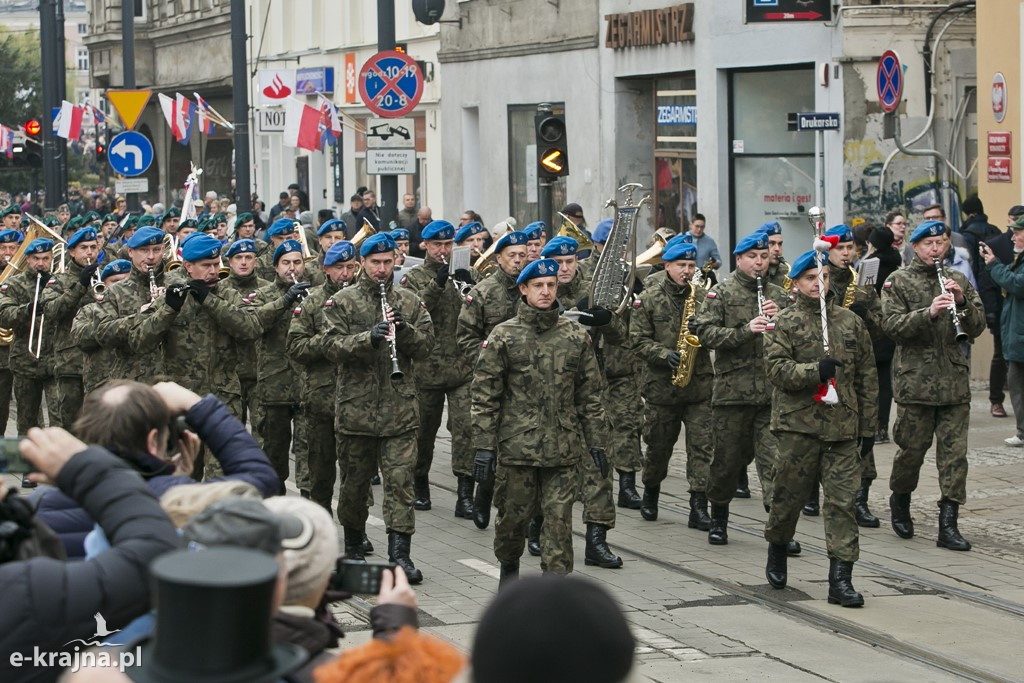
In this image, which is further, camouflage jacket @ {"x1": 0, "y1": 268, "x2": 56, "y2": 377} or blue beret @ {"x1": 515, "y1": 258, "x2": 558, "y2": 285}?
camouflage jacket @ {"x1": 0, "y1": 268, "x2": 56, "y2": 377}

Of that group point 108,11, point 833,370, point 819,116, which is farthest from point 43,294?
point 108,11

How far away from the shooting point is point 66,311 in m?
14.0

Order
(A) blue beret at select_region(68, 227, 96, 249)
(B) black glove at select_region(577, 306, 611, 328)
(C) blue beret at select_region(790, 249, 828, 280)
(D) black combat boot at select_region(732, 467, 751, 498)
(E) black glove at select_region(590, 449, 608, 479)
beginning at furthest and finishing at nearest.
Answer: (A) blue beret at select_region(68, 227, 96, 249) → (D) black combat boot at select_region(732, 467, 751, 498) → (B) black glove at select_region(577, 306, 611, 328) → (C) blue beret at select_region(790, 249, 828, 280) → (E) black glove at select_region(590, 449, 608, 479)

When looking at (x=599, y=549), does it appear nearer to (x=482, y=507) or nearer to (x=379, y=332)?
(x=482, y=507)

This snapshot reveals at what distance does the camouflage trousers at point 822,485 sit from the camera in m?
9.34

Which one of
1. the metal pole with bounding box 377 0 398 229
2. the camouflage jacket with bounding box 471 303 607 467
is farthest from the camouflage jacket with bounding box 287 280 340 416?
the metal pole with bounding box 377 0 398 229

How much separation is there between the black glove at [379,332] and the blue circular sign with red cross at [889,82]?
9.97 metres

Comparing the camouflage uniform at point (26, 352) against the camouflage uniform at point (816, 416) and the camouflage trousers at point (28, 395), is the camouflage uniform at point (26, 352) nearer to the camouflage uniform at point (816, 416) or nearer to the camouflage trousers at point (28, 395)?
the camouflage trousers at point (28, 395)

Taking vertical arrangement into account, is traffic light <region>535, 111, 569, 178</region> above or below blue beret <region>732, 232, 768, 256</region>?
above

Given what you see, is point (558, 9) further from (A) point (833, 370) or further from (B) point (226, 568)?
(B) point (226, 568)

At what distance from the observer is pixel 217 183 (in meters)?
51.7

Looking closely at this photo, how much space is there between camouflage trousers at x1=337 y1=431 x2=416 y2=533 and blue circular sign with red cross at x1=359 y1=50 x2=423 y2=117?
859cm

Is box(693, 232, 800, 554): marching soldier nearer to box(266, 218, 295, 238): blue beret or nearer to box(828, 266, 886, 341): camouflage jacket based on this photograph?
box(828, 266, 886, 341): camouflage jacket

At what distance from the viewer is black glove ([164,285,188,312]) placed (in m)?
11.3
